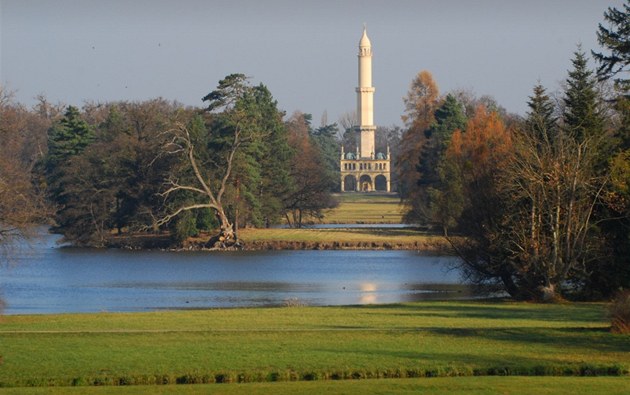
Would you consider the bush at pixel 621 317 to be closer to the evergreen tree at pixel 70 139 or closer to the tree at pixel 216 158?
the tree at pixel 216 158

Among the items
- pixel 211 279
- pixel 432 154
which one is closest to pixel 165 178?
pixel 432 154

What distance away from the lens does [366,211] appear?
123312 millimetres

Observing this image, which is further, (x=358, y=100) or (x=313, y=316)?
(x=358, y=100)

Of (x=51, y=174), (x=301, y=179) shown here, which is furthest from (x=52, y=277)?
(x=301, y=179)

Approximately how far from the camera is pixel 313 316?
32.2m

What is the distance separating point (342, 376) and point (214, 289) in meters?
28.8

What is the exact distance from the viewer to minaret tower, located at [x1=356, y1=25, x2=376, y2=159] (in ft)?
625

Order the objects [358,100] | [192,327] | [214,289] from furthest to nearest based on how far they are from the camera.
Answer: [358,100]
[214,289]
[192,327]

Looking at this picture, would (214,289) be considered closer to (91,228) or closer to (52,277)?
(52,277)

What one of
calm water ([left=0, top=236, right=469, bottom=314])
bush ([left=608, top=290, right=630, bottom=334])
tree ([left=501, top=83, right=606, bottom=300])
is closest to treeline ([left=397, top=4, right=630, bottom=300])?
tree ([left=501, top=83, right=606, bottom=300])

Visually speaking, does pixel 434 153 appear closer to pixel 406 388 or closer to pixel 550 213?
pixel 550 213

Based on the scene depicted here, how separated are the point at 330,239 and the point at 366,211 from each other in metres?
45.1

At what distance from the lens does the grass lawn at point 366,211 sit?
106 metres

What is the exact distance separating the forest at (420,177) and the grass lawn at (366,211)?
801 cm
